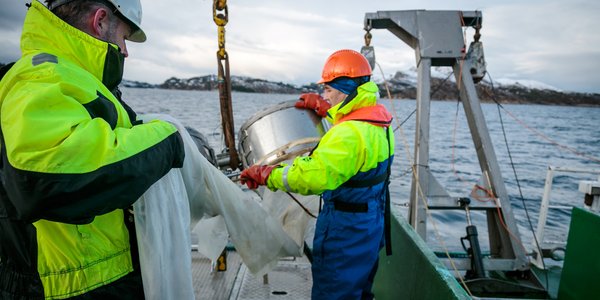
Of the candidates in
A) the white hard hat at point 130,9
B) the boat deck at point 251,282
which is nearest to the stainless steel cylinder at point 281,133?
the boat deck at point 251,282

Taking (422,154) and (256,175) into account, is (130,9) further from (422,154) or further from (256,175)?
(422,154)

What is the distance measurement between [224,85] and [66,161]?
8.11ft

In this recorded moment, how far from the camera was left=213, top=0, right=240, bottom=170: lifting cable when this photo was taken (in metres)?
3.24

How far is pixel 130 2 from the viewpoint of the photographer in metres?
1.56

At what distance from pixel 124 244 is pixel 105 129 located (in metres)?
0.55

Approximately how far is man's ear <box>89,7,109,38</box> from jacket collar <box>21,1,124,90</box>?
96mm

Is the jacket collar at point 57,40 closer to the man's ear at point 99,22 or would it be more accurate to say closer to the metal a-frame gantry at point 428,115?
the man's ear at point 99,22

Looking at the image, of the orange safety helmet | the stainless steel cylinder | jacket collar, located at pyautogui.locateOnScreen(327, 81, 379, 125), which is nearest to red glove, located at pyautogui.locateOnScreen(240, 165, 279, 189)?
the stainless steel cylinder

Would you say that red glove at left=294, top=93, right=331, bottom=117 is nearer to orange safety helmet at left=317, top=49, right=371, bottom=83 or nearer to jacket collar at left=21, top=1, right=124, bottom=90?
orange safety helmet at left=317, top=49, right=371, bottom=83

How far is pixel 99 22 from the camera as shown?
1459 mm

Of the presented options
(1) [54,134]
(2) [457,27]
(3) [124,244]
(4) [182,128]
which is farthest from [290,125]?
(2) [457,27]

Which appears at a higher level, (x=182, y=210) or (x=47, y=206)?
(x=47, y=206)

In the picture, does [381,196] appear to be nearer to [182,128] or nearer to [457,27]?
[182,128]

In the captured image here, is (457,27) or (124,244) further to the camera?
(457,27)
